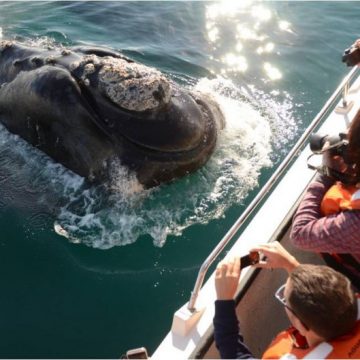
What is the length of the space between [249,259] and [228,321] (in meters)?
0.55

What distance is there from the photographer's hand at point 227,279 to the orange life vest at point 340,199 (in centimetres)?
83

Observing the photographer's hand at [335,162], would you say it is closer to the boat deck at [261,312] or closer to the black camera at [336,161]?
the black camera at [336,161]

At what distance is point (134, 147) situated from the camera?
19.6 feet

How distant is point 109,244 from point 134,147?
50.3 inches

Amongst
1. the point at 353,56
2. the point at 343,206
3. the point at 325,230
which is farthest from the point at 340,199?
the point at 353,56

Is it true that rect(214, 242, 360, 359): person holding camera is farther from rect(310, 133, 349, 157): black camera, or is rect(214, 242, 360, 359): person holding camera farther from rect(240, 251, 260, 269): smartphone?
rect(310, 133, 349, 157): black camera

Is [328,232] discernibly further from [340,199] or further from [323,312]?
[323,312]

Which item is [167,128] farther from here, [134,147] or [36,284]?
[36,284]

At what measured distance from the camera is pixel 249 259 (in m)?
3.67

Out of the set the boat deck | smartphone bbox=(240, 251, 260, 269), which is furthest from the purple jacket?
the boat deck

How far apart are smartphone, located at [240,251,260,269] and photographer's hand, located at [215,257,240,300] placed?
0.10 metres

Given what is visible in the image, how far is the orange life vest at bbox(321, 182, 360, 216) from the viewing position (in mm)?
3535

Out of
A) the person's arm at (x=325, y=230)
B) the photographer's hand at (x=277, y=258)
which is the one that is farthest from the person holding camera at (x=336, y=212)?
the photographer's hand at (x=277, y=258)

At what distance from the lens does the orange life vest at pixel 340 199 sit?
3.53 meters
